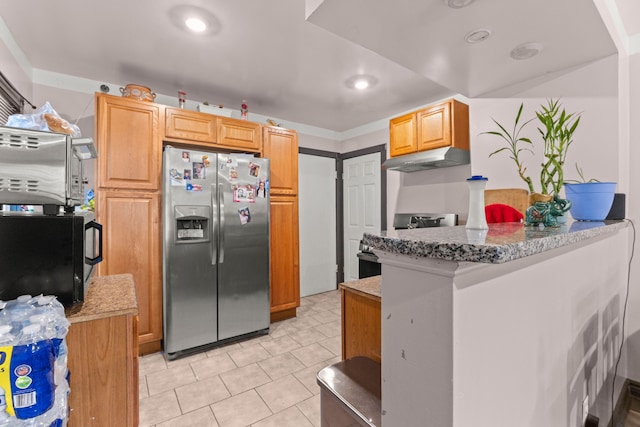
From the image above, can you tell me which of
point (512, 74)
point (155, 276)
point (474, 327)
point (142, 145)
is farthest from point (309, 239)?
point (474, 327)

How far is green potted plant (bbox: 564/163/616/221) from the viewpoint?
1409mm

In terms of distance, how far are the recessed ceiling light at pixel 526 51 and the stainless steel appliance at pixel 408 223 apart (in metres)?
1.68

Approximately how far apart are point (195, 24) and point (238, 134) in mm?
1136

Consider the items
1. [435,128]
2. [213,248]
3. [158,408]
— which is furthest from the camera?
[435,128]

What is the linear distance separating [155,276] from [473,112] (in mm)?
3005

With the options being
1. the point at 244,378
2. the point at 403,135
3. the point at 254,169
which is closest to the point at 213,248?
the point at 254,169

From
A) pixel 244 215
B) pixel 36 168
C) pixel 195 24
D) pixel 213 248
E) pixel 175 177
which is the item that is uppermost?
pixel 195 24

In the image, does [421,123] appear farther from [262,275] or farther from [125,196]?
[125,196]

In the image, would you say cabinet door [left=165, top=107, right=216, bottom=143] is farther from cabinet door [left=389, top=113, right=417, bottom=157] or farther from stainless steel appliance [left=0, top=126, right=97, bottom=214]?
cabinet door [left=389, top=113, right=417, bottom=157]

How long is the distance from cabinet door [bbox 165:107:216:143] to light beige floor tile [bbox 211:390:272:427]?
7.21 feet

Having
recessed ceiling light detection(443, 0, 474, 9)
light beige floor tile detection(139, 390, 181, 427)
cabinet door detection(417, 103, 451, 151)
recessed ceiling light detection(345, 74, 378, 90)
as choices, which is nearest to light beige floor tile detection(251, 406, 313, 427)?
light beige floor tile detection(139, 390, 181, 427)

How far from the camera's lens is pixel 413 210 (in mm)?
3594

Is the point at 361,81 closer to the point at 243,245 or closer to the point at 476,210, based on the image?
the point at 243,245

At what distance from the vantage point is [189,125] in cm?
274
